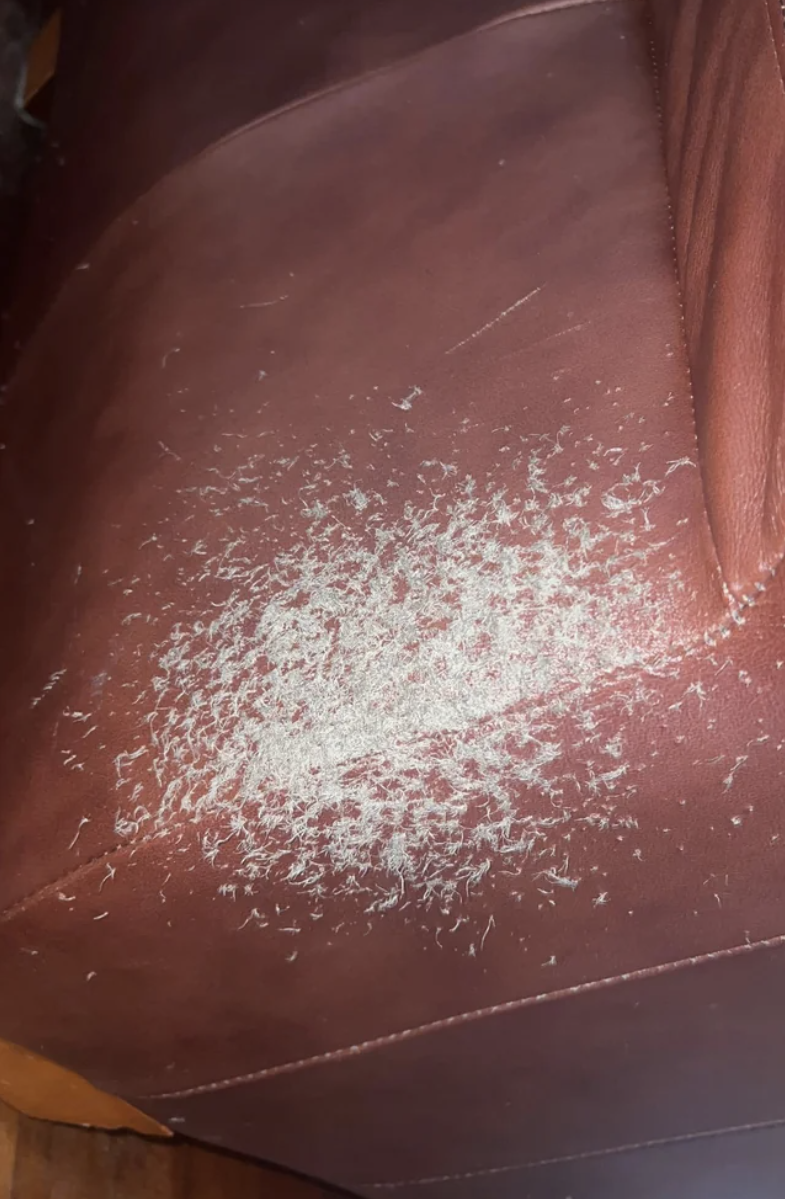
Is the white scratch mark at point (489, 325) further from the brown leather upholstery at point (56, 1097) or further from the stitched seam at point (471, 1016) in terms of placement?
the brown leather upholstery at point (56, 1097)

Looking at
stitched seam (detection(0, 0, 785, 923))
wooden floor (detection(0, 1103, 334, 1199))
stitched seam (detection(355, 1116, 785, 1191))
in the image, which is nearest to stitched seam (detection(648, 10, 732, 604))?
stitched seam (detection(0, 0, 785, 923))

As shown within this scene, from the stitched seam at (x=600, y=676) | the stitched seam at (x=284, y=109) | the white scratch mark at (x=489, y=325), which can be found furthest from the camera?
the stitched seam at (x=284, y=109)

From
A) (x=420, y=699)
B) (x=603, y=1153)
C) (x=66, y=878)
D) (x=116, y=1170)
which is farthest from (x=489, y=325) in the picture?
(x=116, y=1170)

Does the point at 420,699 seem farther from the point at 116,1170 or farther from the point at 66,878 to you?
the point at 116,1170

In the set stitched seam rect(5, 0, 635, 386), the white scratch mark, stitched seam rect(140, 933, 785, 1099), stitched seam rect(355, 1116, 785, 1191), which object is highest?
stitched seam rect(5, 0, 635, 386)

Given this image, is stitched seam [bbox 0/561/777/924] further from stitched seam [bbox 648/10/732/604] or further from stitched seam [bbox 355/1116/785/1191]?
stitched seam [bbox 355/1116/785/1191]

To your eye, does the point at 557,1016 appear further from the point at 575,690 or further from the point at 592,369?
the point at 592,369

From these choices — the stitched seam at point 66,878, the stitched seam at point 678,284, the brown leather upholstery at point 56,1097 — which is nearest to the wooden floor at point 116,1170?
the brown leather upholstery at point 56,1097
